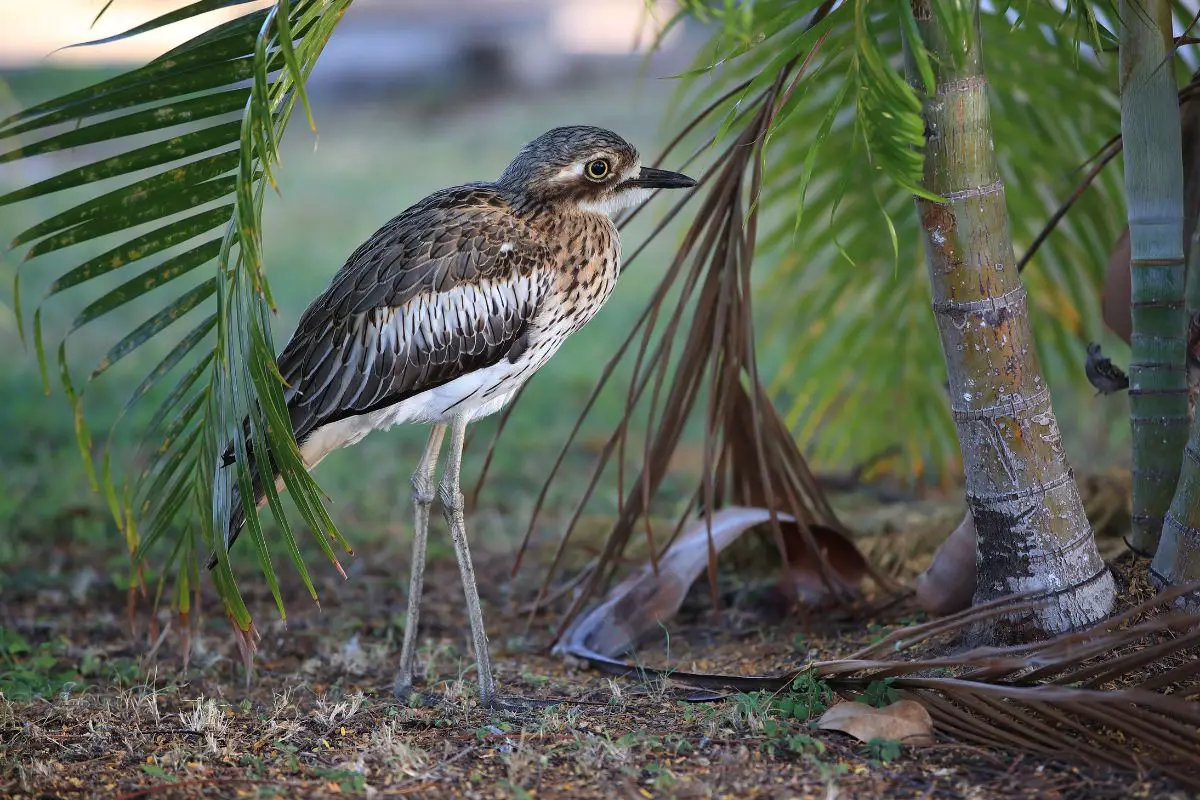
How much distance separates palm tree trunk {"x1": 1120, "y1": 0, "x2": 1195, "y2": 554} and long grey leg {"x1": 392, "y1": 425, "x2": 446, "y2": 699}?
1.85 meters

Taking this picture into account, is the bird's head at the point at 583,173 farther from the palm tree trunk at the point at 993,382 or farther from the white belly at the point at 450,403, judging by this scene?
the palm tree trunk at the point at 993,382

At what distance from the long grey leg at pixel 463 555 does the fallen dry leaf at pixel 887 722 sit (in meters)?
0.92

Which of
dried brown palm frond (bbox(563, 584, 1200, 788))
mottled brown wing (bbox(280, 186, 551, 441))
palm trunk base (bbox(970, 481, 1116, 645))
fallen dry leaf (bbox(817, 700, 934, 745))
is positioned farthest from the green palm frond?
fallen dry leaf (bbox(817, 700, 934, 745))

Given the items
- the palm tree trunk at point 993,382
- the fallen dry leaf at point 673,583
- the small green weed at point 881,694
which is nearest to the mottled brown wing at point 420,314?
the fallen dry leaf at point 673,583

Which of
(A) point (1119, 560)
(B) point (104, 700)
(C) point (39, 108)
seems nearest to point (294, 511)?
(B) point (104, 700)

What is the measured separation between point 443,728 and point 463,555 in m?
0.60

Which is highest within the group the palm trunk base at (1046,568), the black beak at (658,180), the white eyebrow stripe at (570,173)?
the white eyebrow stripe at (570,173)

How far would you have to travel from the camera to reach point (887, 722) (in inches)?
96.9

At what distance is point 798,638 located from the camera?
349 centimetres

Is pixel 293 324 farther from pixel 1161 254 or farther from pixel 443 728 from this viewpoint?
pixel 1161 254

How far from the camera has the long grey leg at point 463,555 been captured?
3.06 meters

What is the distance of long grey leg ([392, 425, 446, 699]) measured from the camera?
317cm

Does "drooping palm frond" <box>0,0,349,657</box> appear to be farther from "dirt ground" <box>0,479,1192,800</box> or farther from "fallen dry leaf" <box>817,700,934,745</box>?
"fallen dry leaf" <box>817,700,934,745</box>

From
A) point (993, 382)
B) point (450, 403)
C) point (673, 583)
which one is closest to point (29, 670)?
point (450, 403)
